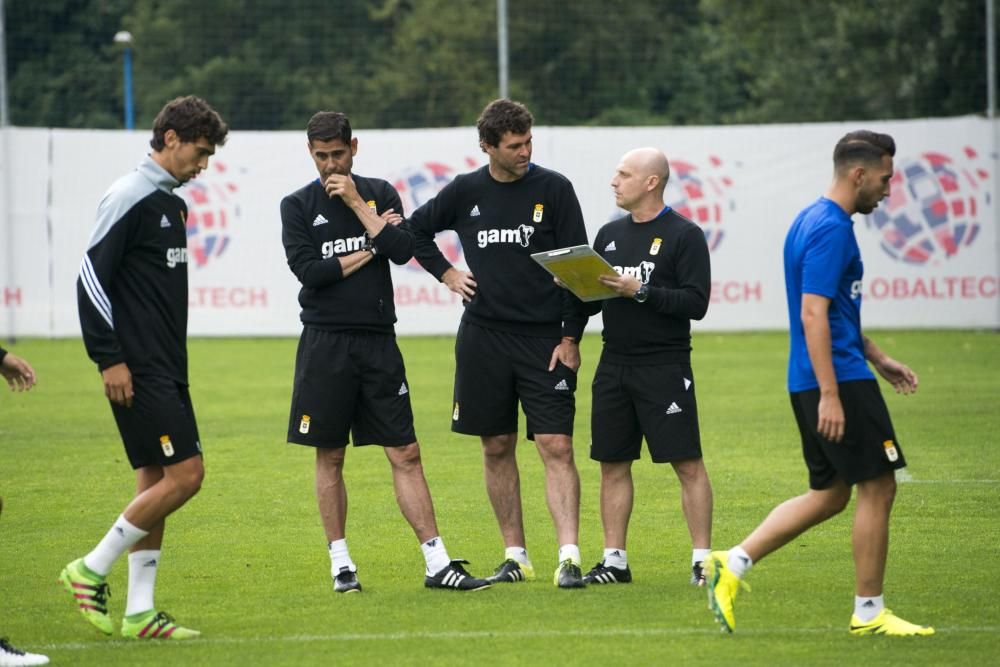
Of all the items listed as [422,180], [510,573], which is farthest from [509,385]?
[422,180]

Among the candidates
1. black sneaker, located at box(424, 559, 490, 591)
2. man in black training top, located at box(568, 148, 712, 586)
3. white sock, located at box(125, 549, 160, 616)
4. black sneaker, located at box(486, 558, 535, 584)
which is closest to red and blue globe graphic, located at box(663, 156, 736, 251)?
man in black training top, located at box(568, 148, 712, 586)

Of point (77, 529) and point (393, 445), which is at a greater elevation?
point (393, 445)

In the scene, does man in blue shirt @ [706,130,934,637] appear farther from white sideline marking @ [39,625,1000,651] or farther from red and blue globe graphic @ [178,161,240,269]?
red and blue globe graphic @ [178,161,240,269]

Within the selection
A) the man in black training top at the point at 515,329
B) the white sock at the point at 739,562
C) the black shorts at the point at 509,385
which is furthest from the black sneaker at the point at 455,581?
the white sock at the point at 739,562

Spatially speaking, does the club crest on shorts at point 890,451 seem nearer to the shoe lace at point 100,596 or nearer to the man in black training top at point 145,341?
the man in black training top at point 145,341

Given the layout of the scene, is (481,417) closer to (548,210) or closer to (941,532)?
(548,210)

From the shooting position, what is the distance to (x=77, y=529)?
9383 millimetres

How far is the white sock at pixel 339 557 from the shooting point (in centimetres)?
771

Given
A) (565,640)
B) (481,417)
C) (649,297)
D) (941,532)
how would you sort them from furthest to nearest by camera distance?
1. (941,532)
2. (481,417)
3. (649,297)
4. (565,640)

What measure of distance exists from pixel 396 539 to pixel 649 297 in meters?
2.38

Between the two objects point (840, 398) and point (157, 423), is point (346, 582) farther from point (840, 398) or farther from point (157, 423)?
point (840, 398)

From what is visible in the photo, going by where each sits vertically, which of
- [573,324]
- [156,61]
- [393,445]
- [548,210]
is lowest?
[393,445]

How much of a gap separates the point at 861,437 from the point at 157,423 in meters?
2.91

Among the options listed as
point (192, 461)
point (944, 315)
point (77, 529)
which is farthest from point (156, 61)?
point (192, 461)
